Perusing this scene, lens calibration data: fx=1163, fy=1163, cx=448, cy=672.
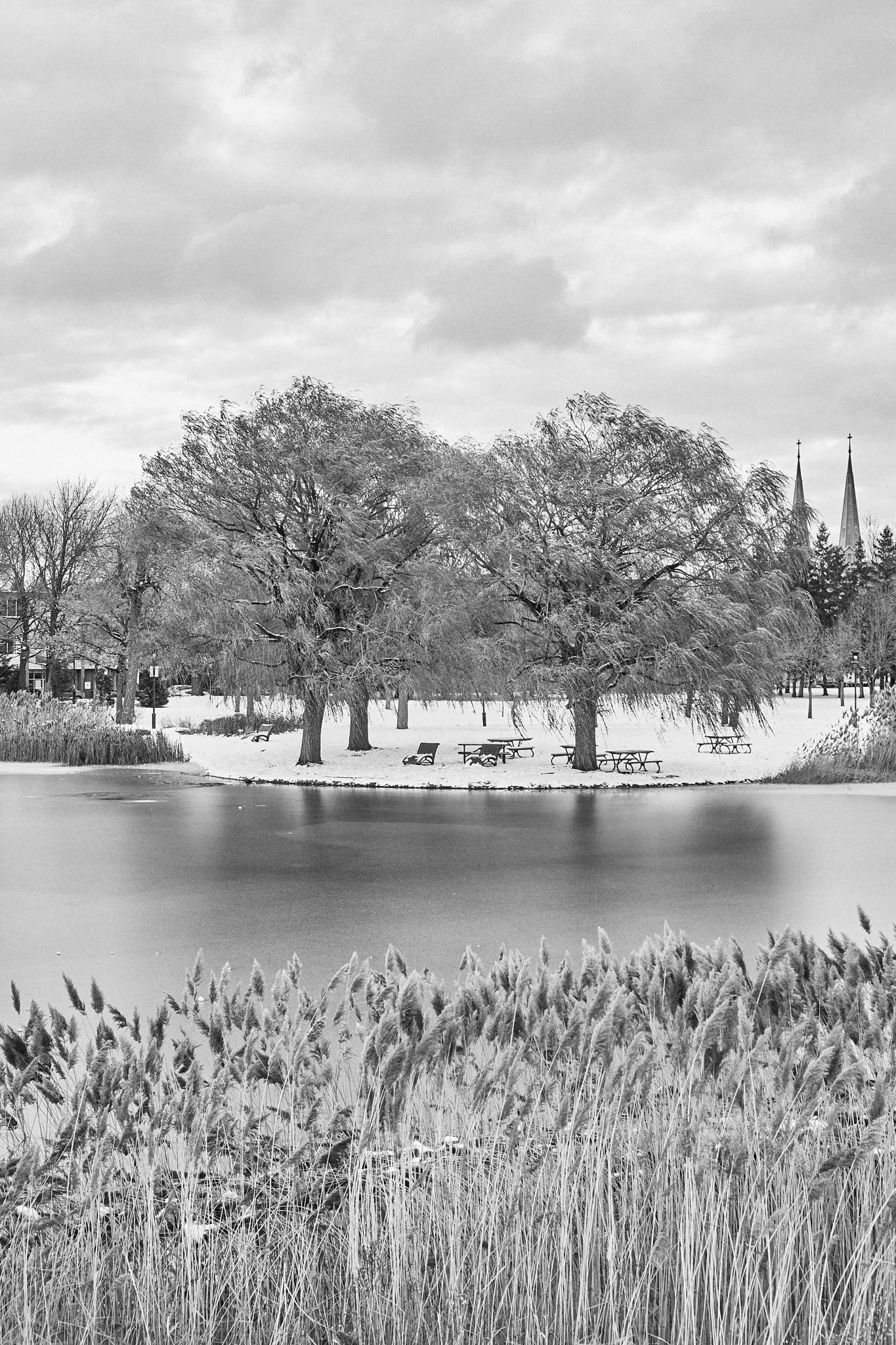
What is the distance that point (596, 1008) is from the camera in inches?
153

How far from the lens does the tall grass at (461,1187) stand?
2824 millimetres

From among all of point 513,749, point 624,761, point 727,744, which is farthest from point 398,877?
point 727,744

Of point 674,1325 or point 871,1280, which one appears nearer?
point 674,1325

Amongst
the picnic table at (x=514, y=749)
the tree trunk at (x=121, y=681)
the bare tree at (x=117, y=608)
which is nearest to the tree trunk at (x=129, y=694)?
the bare tree at (x=117, y=608)

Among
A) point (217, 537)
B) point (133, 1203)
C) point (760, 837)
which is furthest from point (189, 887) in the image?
point (217, 537)

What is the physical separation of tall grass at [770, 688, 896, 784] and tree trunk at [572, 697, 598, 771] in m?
3.89

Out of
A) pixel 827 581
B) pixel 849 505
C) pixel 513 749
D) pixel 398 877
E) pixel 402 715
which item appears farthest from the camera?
pixel 849 505

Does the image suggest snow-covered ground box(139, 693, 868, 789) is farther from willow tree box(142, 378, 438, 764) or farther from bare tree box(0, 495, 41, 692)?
bare tree box(0, 495, 41, 692)

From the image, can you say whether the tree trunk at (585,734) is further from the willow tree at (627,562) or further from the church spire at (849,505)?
the church spire at (849,505)

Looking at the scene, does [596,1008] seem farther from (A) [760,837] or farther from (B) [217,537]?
(B) [217,537]

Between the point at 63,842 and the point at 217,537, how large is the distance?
46.5ft

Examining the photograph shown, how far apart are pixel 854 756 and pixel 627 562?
6076 mm

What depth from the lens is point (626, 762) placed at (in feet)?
83.7

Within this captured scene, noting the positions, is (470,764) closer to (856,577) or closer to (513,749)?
(513,749)
